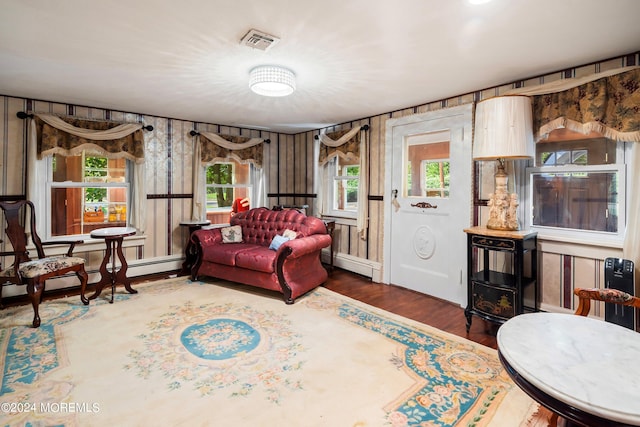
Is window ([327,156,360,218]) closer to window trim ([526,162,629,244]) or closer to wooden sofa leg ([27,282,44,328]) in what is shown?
window trim ([526,162,629,244])

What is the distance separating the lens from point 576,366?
3.77 ft

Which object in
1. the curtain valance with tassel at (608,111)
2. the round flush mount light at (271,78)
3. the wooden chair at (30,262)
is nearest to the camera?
the curtain valance with tassel at (608,111)

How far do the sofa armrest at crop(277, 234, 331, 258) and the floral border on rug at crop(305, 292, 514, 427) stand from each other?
104 centimetres

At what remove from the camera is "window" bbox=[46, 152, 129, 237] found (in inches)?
164

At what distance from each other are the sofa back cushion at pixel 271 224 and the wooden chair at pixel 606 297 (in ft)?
9.55

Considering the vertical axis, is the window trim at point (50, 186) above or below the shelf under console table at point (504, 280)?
above

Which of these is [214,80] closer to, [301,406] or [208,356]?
[208,356]

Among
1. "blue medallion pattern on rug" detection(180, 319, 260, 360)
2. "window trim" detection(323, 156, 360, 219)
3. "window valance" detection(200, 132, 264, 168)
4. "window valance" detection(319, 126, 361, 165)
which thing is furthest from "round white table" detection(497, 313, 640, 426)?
"window valance" detection(200, 132, 264, 168)

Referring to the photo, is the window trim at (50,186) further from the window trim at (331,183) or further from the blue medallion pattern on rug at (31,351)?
the window trim at (331,183)

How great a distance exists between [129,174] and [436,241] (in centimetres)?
425

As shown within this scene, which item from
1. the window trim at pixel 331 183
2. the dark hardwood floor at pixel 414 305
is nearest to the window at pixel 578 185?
the dark hardwood floor at pixel 414 305

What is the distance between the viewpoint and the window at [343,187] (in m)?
5.22

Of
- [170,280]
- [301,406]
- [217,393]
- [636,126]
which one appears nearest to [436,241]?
[636,126]

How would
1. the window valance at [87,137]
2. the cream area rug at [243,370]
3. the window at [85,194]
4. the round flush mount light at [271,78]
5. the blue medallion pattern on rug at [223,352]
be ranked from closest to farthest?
the cream area rug at [243,370] → the blue medallion pattern on rug at [223,352] → the round flush mount light at [271,78] → the window valance at [87,137] → the window at [85,194]
